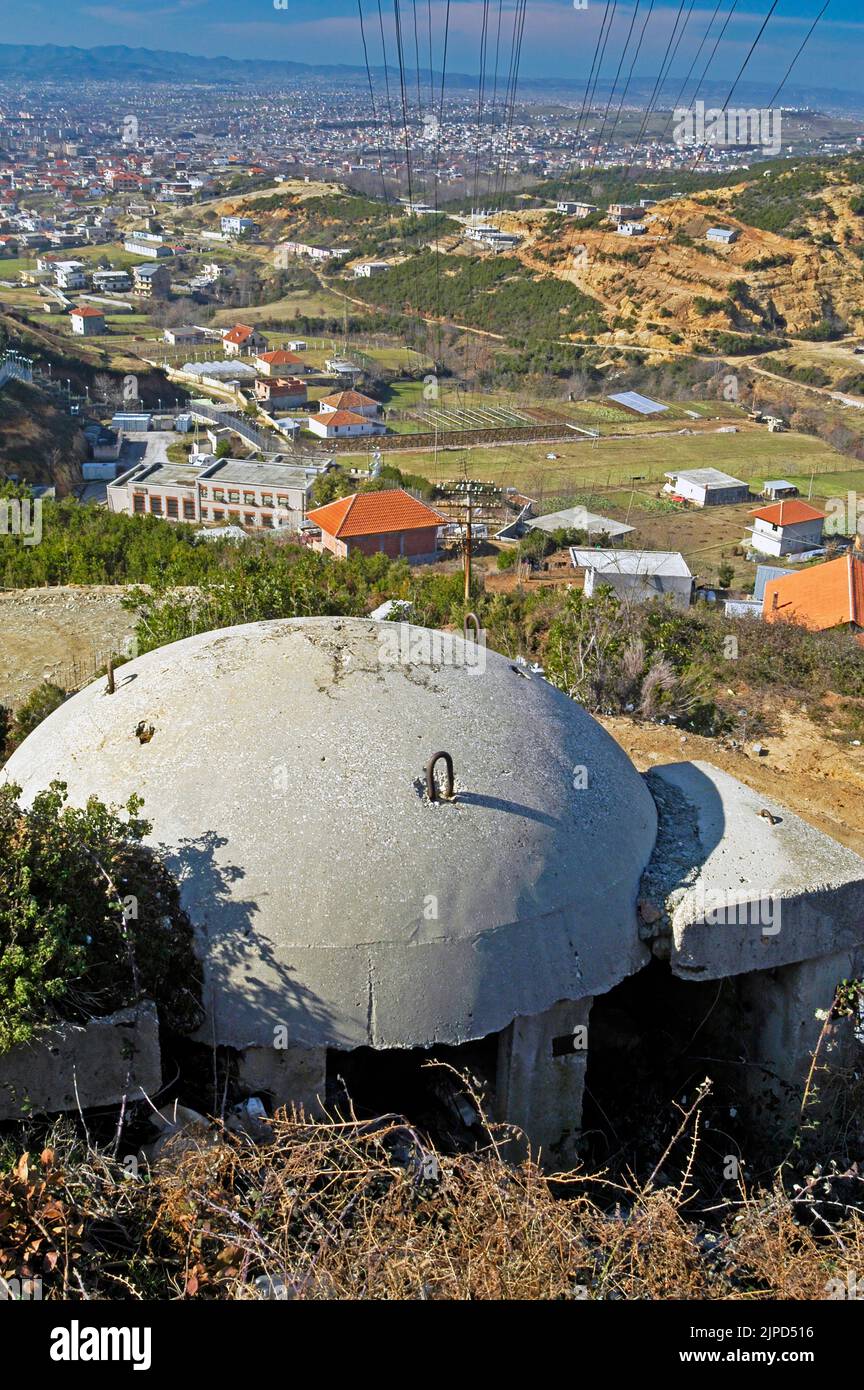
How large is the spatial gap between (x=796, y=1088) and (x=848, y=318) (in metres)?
83.6

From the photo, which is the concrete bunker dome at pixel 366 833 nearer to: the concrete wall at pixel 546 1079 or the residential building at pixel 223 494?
the concrete wall at pixel 546 1079

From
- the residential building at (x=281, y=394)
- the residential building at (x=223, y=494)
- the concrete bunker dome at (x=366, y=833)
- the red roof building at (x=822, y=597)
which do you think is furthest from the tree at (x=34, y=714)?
the residential building at (x=281, y=394)

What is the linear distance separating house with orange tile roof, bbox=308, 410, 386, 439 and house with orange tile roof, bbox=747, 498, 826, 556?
25.9 metres

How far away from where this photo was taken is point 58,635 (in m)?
16.6

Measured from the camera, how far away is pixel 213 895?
6734 mm

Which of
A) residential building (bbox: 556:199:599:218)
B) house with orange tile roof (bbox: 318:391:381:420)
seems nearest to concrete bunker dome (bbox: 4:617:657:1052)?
house with orange tile roof (bbox: 318:391:381:420)

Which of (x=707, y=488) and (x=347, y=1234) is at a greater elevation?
(x=347, y=1234)

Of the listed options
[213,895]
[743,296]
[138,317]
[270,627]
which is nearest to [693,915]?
[213,895]

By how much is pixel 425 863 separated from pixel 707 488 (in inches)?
1834

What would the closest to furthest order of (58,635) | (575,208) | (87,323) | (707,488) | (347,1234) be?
(347,1234) → (58,635) → (707,488) → (87,323) → (575,208)

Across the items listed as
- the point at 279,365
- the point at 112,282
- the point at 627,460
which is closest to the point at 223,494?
the point at 627,460

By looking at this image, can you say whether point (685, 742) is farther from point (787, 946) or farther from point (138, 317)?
point (138, 317)

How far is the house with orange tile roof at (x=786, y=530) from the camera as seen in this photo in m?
43.0

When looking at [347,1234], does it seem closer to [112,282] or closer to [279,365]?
[279,365]
